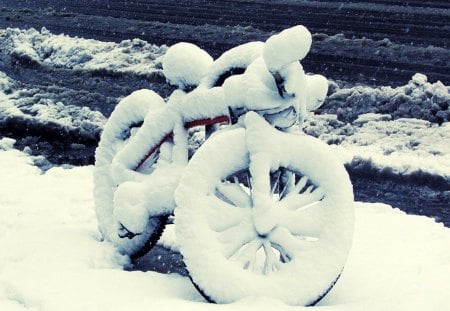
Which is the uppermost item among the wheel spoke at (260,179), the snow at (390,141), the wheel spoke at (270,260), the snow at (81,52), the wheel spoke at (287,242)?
the wheel spoke at (260,179)

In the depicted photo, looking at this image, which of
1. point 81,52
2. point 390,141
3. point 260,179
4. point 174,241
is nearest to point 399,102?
point 390,141

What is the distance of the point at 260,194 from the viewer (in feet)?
11.2

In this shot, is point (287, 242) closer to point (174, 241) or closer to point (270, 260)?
point (270, 260)

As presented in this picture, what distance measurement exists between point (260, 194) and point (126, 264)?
1038 millimetres

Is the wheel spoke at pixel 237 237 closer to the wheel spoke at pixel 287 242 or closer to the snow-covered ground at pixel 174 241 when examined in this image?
the wheel spoke at pixel 287 242

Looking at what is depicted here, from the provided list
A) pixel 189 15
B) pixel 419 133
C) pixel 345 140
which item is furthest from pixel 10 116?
pixel 189 15

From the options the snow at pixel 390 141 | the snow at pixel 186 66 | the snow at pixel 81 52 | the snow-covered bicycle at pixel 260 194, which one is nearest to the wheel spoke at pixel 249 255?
the snow-covered bicycle at pixel 260 194

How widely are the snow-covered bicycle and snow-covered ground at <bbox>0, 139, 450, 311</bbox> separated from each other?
6.4 inches

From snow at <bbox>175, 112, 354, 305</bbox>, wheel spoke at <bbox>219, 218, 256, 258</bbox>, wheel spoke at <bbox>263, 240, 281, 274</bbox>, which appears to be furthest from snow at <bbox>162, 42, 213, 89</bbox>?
wheel spoke at <bbox>263, 240, 281, 274</bbox>

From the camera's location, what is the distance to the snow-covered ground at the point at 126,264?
3279mm

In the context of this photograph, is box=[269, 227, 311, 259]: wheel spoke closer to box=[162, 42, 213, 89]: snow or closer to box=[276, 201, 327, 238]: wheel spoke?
box=[276, 201, 327, 238]: wheel spoke

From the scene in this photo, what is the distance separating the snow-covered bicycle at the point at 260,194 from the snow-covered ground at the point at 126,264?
0.53 feet

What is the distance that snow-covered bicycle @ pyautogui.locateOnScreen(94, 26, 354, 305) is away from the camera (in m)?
3.34

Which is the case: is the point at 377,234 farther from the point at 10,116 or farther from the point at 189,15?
the point at 189,15
